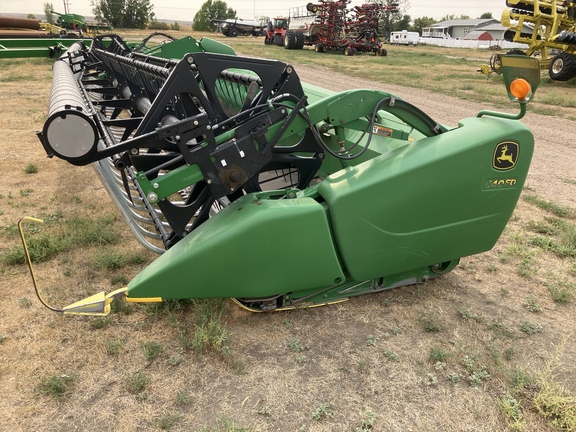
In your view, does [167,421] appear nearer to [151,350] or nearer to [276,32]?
[151,350]

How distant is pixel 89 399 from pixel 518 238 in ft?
11.5

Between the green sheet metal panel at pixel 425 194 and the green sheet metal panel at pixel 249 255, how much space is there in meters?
0.16

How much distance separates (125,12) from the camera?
175 ft

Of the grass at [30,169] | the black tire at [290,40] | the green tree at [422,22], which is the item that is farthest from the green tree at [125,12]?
the grass at [30,169]

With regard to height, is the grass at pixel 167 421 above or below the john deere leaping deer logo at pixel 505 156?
below

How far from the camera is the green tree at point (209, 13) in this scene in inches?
2386

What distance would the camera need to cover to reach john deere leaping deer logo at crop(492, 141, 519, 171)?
251cm

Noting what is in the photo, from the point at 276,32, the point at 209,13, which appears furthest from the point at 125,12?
the point at 276,32

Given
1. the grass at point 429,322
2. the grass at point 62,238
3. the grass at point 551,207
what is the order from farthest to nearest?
1. the grass at point 551,207
2. the grass at point 62,238
3. the grass at point 429,322

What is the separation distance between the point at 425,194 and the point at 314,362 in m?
1.13

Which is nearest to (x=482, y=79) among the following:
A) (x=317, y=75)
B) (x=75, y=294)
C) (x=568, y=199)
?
(x=317, y=75)

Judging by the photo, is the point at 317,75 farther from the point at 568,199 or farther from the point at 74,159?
the point at 74,159

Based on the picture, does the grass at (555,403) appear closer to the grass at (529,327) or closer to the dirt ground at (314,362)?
the dirt ground at (314,362)

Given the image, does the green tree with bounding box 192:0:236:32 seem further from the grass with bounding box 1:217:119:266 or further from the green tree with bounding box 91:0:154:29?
the grass with bounding box 1:217:119:266
